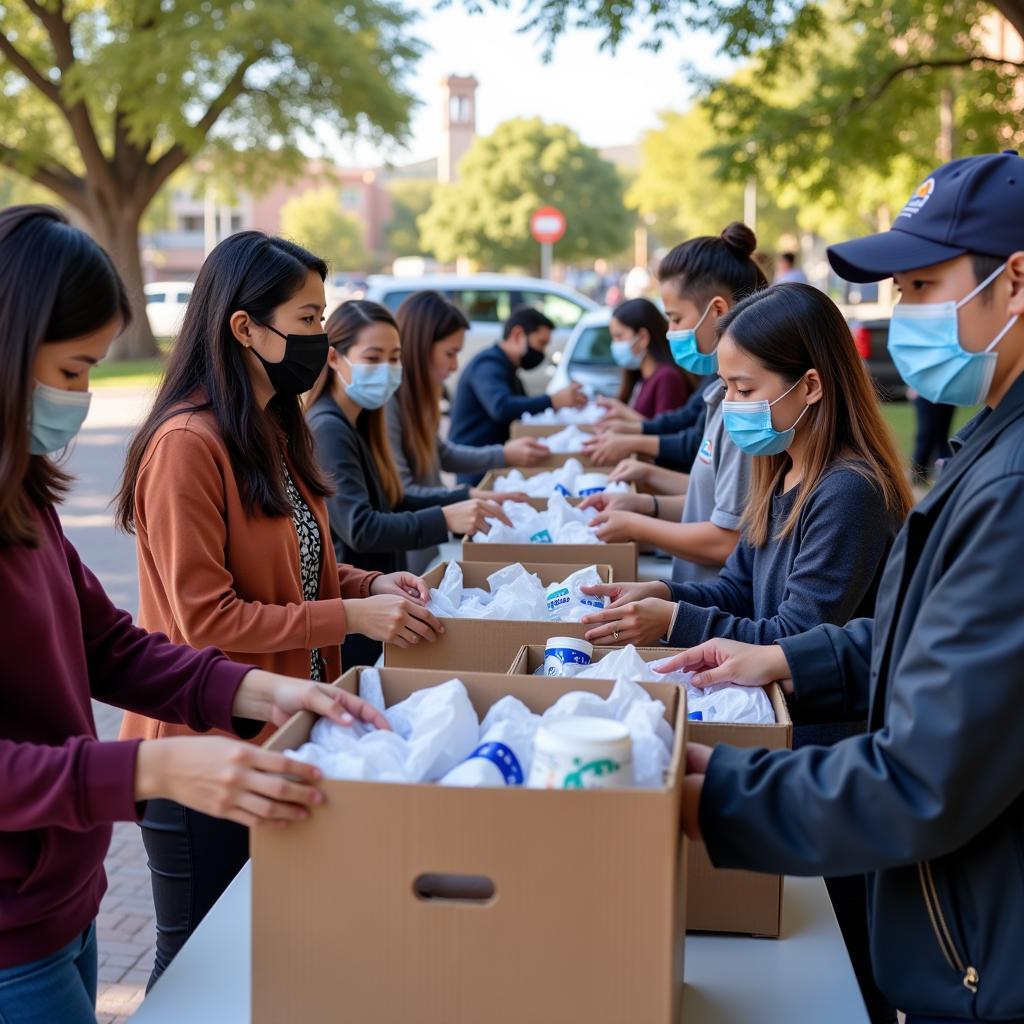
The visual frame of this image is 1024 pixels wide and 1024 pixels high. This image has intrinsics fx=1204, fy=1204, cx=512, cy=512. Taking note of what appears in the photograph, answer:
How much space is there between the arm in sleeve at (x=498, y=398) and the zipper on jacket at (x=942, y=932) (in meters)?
5.33

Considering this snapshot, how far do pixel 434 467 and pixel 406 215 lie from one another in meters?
104

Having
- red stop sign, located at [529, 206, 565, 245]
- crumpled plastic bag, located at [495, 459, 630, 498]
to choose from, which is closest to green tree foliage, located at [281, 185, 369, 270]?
red stop sign, located at [529, 206, 565, 245]

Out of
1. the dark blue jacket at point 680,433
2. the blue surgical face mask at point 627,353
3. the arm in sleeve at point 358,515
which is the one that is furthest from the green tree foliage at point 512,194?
the arm in sleeve at point 358,515

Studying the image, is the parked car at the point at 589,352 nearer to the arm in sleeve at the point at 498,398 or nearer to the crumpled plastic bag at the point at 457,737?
the arm in sleeve at the point at 498,398

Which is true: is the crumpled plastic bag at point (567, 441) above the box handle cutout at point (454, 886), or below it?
below

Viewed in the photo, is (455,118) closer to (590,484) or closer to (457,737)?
(590,484)

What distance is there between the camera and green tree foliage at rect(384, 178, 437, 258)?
320 feet

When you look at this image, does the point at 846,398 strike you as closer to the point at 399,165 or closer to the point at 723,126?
the point at 723,126

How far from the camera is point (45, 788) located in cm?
153

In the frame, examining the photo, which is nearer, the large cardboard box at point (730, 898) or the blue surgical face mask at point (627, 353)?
the large cardboard box at point (730, 898)

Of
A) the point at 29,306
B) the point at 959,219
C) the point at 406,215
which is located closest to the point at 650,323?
the point at 959,219

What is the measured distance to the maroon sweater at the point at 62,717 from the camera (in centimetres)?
154

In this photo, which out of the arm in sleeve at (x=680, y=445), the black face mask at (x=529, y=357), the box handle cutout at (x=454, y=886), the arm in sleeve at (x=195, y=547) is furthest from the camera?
the black face mask at (x=529, y=357)

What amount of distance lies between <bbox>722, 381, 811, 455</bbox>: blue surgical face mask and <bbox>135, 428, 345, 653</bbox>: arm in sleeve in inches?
42.4
